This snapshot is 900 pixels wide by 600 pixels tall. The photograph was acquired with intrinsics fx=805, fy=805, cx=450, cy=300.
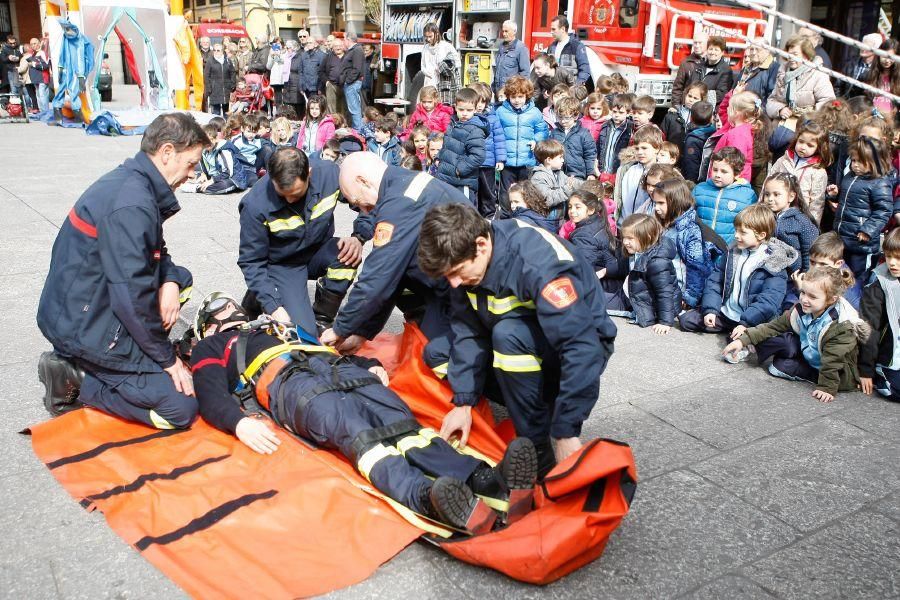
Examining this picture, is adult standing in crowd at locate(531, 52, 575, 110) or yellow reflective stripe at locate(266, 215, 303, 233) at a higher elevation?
adult standing in crowd at locate(531, 52, 575, 110)

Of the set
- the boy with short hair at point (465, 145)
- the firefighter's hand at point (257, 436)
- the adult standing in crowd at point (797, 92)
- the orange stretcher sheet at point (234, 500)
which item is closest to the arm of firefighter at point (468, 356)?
the orange stretcher sheet at point (234, 500)

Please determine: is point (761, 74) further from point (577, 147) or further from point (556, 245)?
point (556, 245)

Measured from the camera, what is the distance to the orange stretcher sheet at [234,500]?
9.08 feet

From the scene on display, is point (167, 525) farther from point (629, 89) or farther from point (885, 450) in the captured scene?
point (629, 89)

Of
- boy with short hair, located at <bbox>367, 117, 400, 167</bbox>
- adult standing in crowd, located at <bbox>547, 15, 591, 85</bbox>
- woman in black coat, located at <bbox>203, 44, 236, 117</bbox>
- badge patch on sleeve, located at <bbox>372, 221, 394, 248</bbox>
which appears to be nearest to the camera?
badge patch on sleeve, located at <bbox>372, 221, 394, 248</bbox>

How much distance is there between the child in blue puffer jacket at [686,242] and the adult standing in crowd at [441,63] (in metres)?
7.82

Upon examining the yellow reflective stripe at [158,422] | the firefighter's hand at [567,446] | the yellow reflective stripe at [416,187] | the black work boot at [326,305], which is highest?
the yellow reflective stripe at [416,187]

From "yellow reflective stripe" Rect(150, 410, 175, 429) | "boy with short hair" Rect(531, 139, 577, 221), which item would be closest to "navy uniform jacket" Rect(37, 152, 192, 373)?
"yellow reflective stripe" Rect(150, 410, 175, 429)

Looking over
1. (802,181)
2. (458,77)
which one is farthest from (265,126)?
(802,181)

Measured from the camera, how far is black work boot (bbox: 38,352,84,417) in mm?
3773

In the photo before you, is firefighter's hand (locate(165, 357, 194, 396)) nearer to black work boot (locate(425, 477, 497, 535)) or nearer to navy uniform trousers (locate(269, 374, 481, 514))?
navy uniform trousers (locate(269, 374, 481, 514))

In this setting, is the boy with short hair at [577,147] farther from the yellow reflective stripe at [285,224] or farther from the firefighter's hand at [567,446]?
the firefighter's hand at [567,446]

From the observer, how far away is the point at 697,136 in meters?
7.94

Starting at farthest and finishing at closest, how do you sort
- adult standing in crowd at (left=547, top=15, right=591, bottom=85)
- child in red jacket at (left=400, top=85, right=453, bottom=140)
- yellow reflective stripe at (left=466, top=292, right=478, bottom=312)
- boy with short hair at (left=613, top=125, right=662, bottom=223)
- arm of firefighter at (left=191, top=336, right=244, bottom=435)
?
adult standing in crowd at (left=547, top=15, right=591, bottom=85) → child in red jacket at (left=400, top=85, right=453, bottom=140) → boy with short hair at (left=613, top=125, right=662, bottom=223) → arm of firefighter at (left=191, top=336, right=244, bottom=435) → yellow reflective stripe at (left=466, top=292, right=478, bottom=312)
